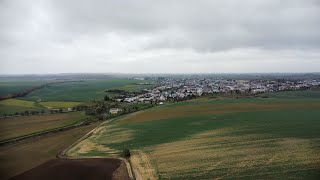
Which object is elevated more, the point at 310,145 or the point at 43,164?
the point at 310,145

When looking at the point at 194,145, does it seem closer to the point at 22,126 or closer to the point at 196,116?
the point at 196,116

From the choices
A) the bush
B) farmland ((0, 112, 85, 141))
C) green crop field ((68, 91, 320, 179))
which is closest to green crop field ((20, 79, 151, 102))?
farmland ((0, 112, 85, 141))

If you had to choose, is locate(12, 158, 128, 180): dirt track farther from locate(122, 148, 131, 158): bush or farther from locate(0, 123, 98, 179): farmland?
locate(0, 123, 98, 179): farmland

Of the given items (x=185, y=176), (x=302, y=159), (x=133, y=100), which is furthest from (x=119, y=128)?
(x=133, y=100)

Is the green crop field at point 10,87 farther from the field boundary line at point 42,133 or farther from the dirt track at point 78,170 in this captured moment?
the dirt track at point 78,170

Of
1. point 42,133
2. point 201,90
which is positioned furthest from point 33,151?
point 201,90

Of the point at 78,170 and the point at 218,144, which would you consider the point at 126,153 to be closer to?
the point at 78,170

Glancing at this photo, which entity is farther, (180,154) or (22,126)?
(22,126)
